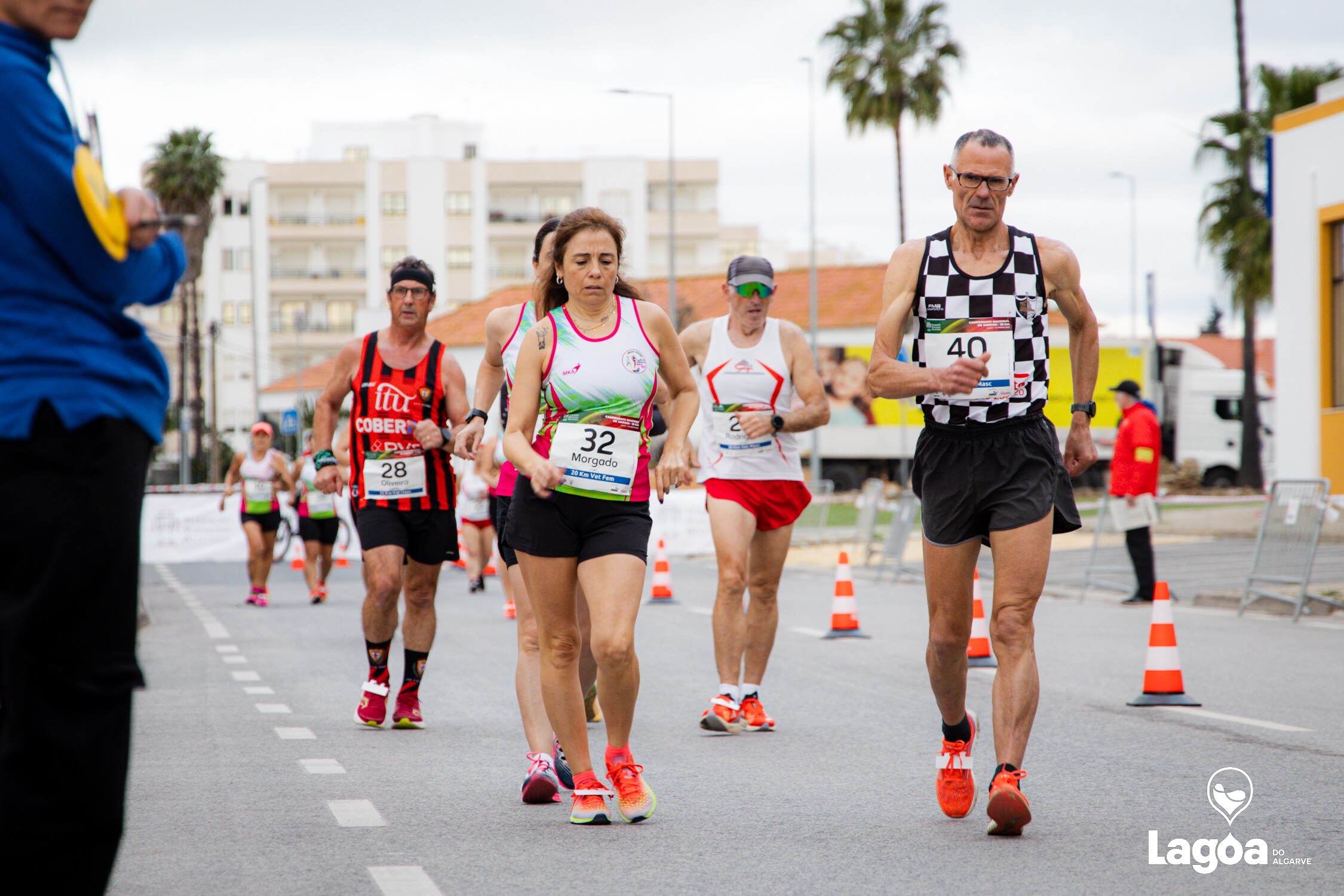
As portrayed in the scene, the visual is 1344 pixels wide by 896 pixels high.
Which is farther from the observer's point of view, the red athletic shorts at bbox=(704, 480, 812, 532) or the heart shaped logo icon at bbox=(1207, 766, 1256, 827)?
the red athletic shorts at bbox=(704, 480, 812, 532)

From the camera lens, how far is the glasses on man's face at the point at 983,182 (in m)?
5.78

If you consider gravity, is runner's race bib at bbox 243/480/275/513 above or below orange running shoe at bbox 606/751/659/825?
above

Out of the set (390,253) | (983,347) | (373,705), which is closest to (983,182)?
(983,347)

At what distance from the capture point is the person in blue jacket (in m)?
3.11

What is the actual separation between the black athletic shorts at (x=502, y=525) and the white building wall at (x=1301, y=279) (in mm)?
20732

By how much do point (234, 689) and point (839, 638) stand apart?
5.16 meters

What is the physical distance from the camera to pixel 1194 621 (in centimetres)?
1492

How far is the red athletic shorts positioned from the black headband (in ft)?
5.87

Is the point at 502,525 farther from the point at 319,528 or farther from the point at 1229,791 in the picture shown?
the point at 319,528

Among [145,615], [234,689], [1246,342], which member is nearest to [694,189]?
[1246,342]

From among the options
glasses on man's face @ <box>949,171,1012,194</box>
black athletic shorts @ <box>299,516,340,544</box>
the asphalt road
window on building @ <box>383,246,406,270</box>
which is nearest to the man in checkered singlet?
glasses on man's face @ <box>949,171,1012,194</box>

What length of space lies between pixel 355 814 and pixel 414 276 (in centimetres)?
338

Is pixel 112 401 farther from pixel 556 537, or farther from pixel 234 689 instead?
pixel 234 689

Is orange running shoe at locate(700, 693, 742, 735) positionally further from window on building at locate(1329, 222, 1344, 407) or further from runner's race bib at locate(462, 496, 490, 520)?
window on building at locate(1329, 222, 1344, 407)
